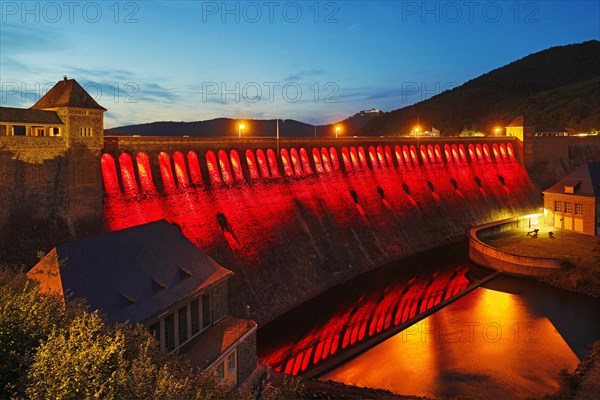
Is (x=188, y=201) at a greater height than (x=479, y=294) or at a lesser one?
greater

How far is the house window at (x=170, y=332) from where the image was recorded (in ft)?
75.6

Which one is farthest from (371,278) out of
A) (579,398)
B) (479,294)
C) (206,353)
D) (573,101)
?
(573,101)

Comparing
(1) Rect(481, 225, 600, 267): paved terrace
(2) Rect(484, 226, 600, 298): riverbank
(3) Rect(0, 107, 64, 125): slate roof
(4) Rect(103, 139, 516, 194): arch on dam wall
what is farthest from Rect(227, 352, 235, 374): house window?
(1) Rect(481, 225, 600, 267): paved terrace

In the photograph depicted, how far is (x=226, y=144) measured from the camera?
149 feet

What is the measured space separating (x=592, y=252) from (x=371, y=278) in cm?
2197

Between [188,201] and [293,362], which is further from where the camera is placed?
[188,201]

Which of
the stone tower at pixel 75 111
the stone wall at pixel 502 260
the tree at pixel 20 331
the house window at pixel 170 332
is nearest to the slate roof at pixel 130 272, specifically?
the house window at pixel 170 332

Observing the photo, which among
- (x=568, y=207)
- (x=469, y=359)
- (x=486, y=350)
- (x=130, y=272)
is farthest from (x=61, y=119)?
(x=568, y=207)

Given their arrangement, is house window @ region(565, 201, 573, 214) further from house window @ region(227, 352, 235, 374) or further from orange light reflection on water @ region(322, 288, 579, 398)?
house window @ region(227, 352, 235, 374)

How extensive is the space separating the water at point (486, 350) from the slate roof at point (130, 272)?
37.4 ft

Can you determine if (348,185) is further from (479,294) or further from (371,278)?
(479,294)

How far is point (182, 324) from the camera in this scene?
23969 mm

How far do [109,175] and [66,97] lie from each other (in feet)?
20.4

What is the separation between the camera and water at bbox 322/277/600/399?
27.6 meters
